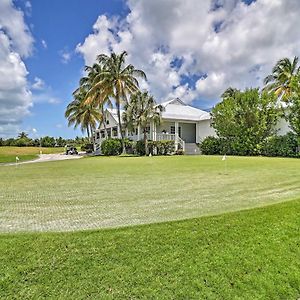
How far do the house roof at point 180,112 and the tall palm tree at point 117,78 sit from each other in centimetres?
463

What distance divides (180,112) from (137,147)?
8.20m

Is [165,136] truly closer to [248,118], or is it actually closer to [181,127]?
[181,127]

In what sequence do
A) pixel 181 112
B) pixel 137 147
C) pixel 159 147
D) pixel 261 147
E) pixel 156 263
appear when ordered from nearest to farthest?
1. pixel 156 263
2. pixel 261 147
3. pixel 159 147
4. pixel 137 147
5. pixel 181 112

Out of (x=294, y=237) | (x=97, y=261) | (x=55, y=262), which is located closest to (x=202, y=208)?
(x=294, y=237)

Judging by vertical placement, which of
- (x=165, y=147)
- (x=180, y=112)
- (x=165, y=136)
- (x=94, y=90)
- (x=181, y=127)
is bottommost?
(x=165, y=147)

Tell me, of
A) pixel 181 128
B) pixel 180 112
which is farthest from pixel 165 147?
pixel 180 112

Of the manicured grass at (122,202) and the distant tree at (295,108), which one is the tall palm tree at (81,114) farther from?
the manicured grass at (122,202)

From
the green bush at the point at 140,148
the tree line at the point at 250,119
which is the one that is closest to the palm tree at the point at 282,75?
the tree line at the point at 250,119

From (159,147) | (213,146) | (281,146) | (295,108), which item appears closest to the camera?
(295,108)

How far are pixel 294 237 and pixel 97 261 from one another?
3028mm

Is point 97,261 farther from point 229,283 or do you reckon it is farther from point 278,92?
point 278,92

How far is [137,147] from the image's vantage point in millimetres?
30469

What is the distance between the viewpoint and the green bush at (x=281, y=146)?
22.6m

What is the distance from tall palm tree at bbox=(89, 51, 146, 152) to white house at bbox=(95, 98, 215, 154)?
4.30m
